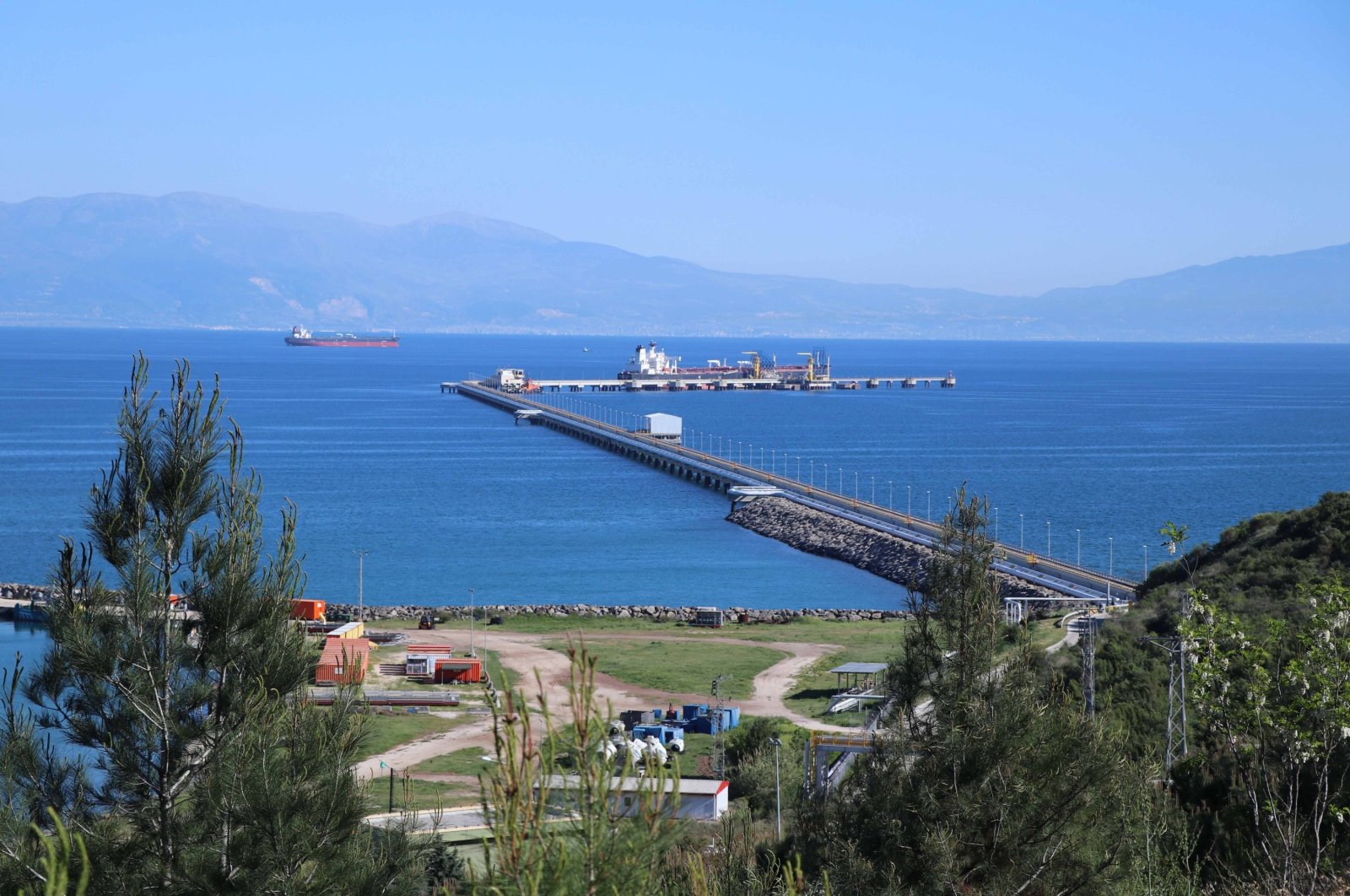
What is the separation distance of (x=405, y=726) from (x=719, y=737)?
199 inches

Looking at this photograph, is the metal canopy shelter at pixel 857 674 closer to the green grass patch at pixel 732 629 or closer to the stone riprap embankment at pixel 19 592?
the green grass patch at pixel 732 629

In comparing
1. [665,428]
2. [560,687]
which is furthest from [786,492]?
[560,687]

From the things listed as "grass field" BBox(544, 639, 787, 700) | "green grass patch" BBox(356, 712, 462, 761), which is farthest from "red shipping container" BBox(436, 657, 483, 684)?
"green grass patch" BBox(356, 712, 462, 761)

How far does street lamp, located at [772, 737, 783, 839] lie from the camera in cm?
1377

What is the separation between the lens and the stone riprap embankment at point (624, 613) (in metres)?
34.9

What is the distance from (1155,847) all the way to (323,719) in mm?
4630

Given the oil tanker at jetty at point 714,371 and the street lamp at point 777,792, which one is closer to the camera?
the street lamp at point 777,792

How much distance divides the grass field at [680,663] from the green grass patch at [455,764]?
166 inches

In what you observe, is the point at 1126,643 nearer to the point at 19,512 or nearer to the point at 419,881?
the point at 419,881

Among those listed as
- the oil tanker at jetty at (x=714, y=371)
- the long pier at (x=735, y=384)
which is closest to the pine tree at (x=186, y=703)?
the long pier at (x=735, y=384)

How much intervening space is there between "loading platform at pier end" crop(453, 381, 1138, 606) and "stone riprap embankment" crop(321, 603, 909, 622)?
3730 millimetres

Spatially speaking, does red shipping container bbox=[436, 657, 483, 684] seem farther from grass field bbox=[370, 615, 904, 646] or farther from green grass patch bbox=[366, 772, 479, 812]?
green grass patch bbox=[366, 772, 479, 812]

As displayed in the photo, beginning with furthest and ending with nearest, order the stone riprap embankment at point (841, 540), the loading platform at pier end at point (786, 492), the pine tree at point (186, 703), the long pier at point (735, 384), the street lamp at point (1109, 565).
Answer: the long pier at point (735, 384), the stone riprap embankment at point (841, 540), the loading platform at pier end at point (786, 492), the street lamp at point (1109, 565), the pine tree at point (186, 703)

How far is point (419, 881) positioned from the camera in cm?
692
